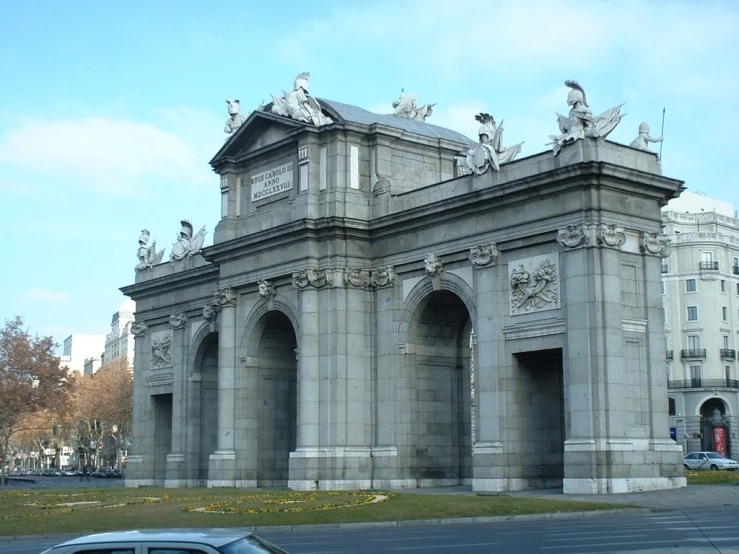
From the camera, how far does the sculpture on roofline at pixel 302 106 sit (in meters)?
54.3

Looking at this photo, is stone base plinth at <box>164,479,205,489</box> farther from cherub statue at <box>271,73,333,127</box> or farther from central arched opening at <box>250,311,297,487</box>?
cherub statue at <box>271,73,333,127</box>

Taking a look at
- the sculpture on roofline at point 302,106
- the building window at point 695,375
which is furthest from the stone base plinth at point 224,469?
the building window at point 695,375

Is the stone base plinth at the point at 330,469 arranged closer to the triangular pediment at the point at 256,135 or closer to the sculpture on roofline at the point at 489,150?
the sculpture on roofline at the point at 489,150

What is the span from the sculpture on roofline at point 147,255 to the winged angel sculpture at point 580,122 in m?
36.0

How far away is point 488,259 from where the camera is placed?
46969mm

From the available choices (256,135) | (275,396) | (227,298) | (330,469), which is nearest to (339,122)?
(256,135)

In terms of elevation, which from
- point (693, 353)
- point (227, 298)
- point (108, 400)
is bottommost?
point (108, 400)

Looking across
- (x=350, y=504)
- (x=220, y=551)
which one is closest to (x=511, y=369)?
(x=350, y=504)

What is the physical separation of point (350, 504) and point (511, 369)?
36.9 ft

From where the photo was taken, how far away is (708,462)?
71125 millimetres

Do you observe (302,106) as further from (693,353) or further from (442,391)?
(693,353)

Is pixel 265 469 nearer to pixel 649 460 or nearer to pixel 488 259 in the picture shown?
pixel 488 259

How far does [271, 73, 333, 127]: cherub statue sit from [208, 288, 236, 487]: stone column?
→ 10.4 m

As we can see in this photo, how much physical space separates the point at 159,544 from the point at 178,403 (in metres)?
56.1
